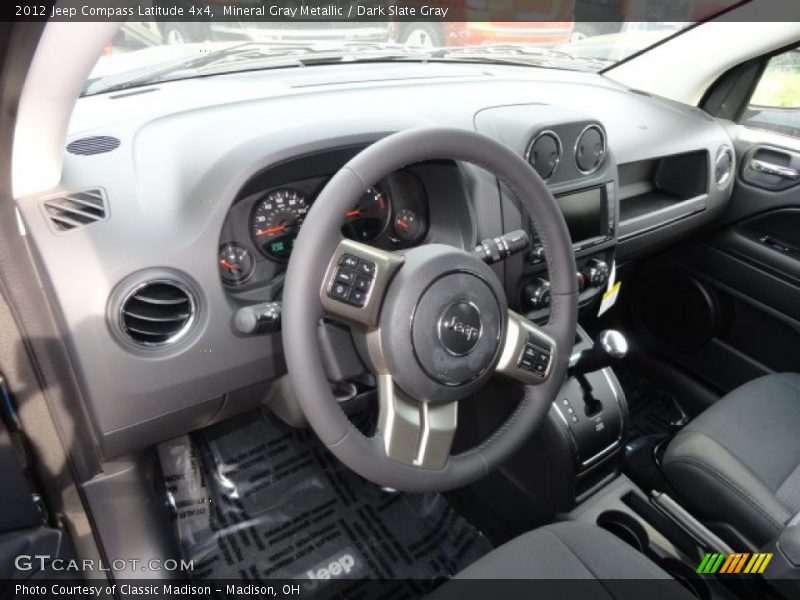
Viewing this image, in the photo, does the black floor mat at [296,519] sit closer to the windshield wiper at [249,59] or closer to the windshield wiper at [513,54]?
the windshield wiper at [249,59]

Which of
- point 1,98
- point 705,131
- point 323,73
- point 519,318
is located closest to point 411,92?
point 323,73

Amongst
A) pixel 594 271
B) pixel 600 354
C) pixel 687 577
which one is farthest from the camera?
pixel 594 271

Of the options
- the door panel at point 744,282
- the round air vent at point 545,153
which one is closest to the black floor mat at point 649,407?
the door panel at point 744,282

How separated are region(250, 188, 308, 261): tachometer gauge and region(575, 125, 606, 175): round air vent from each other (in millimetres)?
729

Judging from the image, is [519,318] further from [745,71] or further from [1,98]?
[745,71]

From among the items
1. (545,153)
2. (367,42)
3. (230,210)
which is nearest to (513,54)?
(367,42)

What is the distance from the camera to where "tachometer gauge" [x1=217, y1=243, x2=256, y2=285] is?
4.05 ft

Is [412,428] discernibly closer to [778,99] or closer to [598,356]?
[598,356]

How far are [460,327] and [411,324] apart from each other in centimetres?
9

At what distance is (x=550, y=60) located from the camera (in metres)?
2.24

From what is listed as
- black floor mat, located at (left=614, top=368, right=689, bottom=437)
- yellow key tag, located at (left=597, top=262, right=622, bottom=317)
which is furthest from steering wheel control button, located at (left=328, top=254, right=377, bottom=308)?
black floor mat, located at (left=614, top=368, right=689, bottom=437)

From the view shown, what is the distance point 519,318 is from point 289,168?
0.52m

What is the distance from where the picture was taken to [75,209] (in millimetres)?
1056

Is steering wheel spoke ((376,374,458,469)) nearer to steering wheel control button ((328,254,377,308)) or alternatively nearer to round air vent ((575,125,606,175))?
steering wheel control button ((328,254,377,308))
